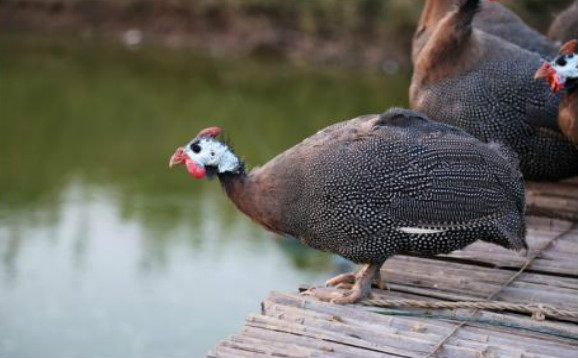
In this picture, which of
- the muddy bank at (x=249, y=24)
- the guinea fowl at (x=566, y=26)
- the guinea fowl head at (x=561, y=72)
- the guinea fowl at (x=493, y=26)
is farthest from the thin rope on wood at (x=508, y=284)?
the muddy bank at (x=249, y=24)

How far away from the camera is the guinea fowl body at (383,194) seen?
3480mm

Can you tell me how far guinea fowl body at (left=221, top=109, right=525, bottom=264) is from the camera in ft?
11.4

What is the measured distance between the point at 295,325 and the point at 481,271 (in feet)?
3.28

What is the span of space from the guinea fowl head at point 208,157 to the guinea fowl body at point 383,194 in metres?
0.05

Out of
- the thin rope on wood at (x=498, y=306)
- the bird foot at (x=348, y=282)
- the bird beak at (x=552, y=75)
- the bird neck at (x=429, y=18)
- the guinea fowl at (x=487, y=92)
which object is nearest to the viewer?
the thin rope on wood at (x=498, y=306)

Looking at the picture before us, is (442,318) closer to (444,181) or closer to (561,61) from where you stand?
(444,181)

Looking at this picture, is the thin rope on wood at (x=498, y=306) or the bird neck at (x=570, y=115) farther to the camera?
the bird neck at (x=570, y=115)

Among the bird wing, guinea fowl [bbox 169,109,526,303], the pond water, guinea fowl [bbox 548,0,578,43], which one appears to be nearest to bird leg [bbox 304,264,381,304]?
guinea fowl [bbox 169,109,526,303]

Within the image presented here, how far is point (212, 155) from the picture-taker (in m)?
3.58

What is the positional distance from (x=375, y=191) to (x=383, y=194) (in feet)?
0.10

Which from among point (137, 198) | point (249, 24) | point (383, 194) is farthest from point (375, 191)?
point (249, 24)

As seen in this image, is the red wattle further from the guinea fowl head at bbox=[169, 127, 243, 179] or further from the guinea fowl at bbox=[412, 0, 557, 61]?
the guinea fowl at bbox=[412, 0, 557, 61]

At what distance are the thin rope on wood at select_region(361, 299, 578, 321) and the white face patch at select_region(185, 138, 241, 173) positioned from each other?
2.31 feet

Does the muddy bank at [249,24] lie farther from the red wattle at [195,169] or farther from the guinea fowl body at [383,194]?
the red wattle at [195,169]
